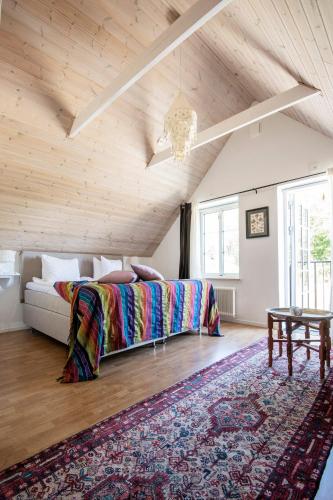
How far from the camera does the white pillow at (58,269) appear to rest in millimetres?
3948

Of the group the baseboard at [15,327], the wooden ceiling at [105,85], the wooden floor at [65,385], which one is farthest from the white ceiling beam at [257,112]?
the baseboard at [15,327]

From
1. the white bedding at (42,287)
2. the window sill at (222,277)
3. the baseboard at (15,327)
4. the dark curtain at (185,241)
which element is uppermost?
the dark curtain at (185,241)

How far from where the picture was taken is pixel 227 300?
4.34 metres

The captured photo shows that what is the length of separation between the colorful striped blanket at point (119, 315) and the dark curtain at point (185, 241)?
1.54m

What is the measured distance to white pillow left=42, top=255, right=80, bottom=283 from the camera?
3948 mm

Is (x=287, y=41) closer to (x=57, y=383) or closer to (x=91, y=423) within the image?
(x=91, y=423)

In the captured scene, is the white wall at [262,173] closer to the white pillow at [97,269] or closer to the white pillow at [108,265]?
the white pillow at [108,265]

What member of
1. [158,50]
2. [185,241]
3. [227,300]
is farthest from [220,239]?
[158,50]

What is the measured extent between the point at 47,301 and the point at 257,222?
125 inches

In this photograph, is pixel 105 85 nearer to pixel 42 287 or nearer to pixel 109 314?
pixel 109 314

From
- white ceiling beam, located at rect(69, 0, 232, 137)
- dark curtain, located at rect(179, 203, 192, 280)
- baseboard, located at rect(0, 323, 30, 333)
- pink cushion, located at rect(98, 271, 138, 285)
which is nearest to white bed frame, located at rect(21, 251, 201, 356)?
baseboard, located at rect(0, 323, 30, 333)

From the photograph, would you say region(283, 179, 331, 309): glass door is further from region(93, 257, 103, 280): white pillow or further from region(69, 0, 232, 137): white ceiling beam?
region(93, 257, 103, 280): white pillow

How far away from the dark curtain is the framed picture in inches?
46.9

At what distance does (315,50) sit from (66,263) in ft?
12.7
